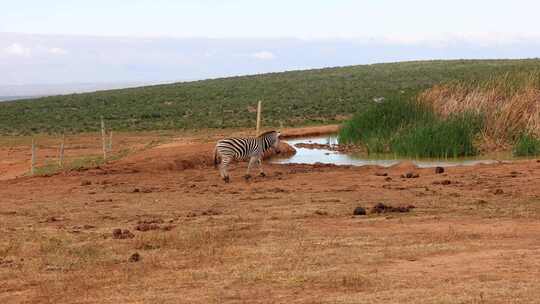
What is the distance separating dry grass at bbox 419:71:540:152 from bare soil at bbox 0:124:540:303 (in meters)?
4.85

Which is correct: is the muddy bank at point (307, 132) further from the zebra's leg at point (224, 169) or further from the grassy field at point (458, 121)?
the zebra's leg at point (224, 169)

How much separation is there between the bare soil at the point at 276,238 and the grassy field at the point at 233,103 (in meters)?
11.4

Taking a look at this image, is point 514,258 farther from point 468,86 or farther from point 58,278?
point 468,86

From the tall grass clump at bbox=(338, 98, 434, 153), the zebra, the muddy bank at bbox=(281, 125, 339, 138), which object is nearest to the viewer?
the zebra

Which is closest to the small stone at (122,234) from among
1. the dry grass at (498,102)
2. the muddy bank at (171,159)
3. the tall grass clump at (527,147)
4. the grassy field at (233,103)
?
the muddy bank at (171,159)

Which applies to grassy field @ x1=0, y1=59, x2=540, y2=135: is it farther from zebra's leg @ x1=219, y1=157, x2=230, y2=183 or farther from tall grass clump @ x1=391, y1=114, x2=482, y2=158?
zebra's leg @ x1=219, y1=157, x2=230, y2=183

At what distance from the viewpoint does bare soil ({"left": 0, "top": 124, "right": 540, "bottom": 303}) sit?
29.7ft

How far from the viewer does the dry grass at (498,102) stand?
25484mm

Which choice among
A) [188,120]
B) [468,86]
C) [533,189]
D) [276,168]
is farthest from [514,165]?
[188,120]

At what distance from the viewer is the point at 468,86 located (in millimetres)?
27812

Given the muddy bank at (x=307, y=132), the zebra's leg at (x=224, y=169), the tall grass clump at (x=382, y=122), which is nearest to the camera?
the zebra's leg at (x=224, y=169)

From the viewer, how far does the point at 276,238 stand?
12.1 meters

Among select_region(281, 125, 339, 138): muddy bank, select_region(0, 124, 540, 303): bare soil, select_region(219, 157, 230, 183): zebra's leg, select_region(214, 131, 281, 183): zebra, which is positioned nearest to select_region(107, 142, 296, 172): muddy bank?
select_region(0, 124, 540, 303): bare soil

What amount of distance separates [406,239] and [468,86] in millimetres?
16902
